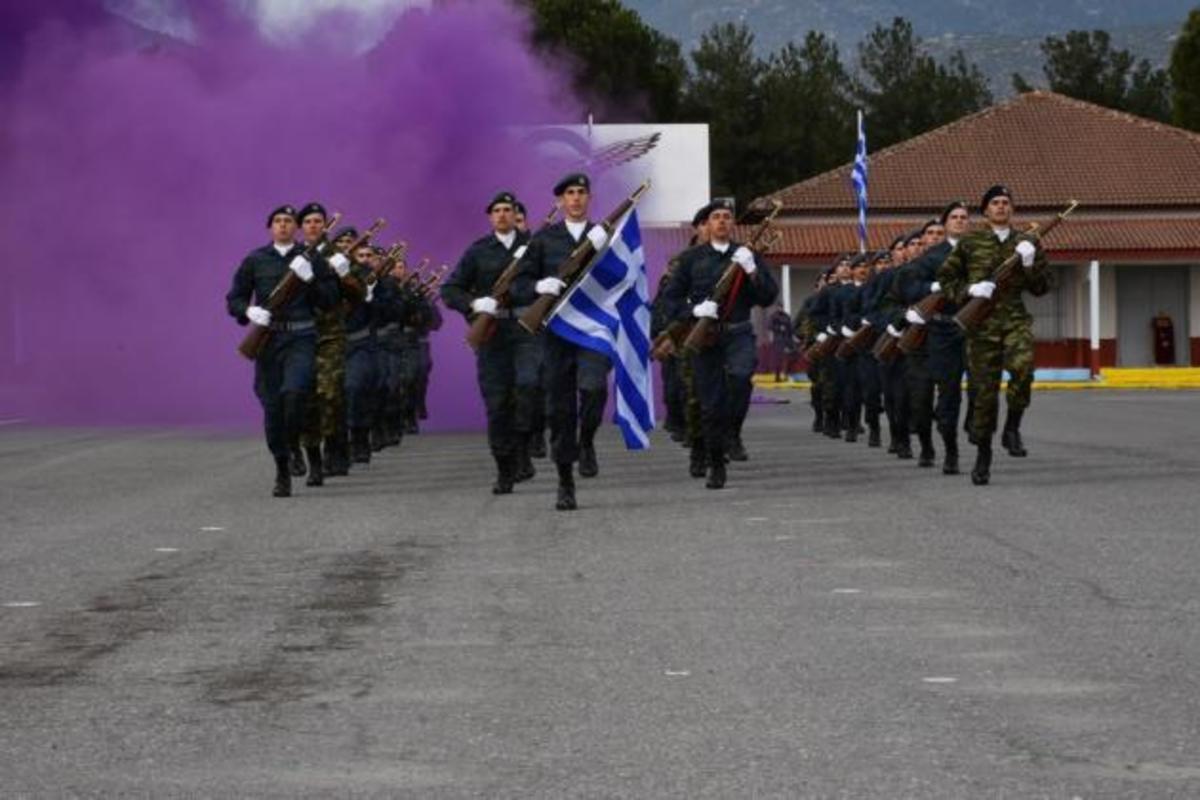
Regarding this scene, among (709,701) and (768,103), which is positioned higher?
(768,103)

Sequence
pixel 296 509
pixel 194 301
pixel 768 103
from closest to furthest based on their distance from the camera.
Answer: pixel 296 509 → pixel 194 301 → pixel 768 103

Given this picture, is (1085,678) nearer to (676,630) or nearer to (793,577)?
(676,630)

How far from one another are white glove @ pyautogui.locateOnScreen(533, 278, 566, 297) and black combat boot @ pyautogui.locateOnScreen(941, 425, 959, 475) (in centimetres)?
320

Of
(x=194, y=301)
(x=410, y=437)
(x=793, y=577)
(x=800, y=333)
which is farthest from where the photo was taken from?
(x=194, y=301)

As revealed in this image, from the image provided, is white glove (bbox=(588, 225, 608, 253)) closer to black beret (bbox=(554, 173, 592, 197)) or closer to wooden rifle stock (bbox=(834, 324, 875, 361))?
black beret (bbox=(554, 173, 592, 197))

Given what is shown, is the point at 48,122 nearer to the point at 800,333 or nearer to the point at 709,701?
the point at 800,333

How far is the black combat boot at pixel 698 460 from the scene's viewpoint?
1884cm

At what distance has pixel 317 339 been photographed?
62.4 ft

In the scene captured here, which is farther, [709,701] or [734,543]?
[734,543]

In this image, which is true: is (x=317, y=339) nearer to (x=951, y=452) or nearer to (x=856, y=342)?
(x=951, y=452)

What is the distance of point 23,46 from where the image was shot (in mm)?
38594

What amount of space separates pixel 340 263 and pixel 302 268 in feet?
2.97

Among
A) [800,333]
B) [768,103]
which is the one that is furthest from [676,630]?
[768,103]

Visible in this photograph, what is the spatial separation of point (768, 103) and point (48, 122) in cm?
6525
